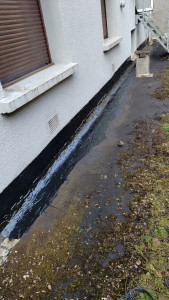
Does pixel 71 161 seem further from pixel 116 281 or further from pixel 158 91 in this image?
pixel 158 91

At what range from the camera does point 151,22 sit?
31.7 feet

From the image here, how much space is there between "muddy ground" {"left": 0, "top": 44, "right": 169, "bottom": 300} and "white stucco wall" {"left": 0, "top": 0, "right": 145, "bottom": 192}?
771 mm

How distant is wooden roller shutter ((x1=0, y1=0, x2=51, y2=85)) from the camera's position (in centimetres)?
267

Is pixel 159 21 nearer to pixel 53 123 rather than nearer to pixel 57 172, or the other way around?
pixel 53 123

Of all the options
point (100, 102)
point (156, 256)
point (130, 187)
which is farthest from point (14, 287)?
point (100, 102)

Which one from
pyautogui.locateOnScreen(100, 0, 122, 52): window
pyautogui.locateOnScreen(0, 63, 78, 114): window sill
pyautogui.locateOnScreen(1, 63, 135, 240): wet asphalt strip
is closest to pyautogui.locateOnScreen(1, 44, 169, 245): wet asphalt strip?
pyautogui.locateOnScreen(1, 63, 135, 240): wet asphalt strip

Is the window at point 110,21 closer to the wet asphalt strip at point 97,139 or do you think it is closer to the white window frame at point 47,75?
the wet asphalt strip at point 97,139

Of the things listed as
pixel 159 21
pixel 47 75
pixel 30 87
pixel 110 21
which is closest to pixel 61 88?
pixel 47 75

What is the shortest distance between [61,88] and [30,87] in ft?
3.08

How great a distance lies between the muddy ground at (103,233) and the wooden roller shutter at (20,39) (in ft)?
5.72

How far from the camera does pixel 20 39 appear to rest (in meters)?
2.95

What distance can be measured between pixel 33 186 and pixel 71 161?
90cm

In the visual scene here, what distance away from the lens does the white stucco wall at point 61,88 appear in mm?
2586

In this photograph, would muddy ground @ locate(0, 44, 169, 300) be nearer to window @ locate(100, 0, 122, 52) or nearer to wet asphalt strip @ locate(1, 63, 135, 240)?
Result: wet asphalt strip @ locate(1, 63, 135, 240)
